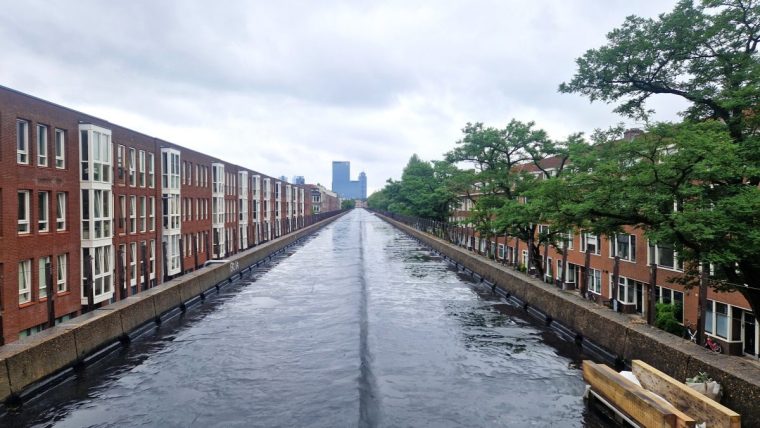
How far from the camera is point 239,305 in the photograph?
24359 mm

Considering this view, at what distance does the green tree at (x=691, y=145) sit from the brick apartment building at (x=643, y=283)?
118 inches

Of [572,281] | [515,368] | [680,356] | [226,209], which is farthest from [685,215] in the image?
[226,209]

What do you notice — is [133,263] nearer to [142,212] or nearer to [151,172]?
[142,212]

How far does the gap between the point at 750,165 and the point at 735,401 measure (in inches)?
269

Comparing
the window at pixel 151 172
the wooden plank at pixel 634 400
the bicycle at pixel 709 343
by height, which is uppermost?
the window at pixel 151 172

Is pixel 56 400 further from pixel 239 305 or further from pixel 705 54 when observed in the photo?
pixel 705 54

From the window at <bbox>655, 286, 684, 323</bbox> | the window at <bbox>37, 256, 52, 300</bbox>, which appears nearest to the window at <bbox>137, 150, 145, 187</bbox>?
the window at <bbox>37, 256, 52, 300</bbox>

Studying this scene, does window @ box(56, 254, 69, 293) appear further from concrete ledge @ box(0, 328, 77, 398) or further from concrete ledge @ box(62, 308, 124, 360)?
concrete ledge @ box(0, 328, 77, 398)

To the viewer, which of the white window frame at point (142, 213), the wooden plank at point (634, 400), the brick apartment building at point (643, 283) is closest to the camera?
the wooden plank at point (634, 400)

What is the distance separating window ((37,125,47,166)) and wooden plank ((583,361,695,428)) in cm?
2692

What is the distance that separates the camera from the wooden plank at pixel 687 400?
8453mm

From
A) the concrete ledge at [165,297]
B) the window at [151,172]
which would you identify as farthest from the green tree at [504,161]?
the window at [151,172]

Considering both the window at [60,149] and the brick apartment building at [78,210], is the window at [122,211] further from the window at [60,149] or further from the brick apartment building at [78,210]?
the window at [60,149]

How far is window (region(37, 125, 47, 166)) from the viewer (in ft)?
86.6
